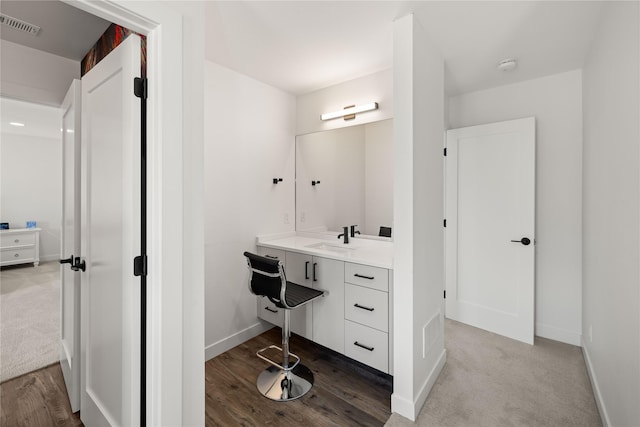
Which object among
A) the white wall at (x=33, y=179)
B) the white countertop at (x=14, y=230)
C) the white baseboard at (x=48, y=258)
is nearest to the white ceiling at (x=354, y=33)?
the white wall at (x=33, y=179)

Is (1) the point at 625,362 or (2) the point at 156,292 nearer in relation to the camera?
(2) the point at 156,292

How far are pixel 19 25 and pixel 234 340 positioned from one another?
2.63m

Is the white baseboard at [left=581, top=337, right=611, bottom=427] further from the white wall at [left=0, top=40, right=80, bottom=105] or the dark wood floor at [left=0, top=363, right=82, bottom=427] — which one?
the white wall at [left=0, top=40, right=80, bottom=105]

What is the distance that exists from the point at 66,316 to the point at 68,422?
66cm

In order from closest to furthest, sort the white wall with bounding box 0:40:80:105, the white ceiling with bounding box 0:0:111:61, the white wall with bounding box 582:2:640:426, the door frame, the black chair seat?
the door frame
the white wall with bounding box 582:2:640:426
the white ceiling with bounding box 0:0:111:61
the white wall with bounding box 0:40:80:105
the black chair seat

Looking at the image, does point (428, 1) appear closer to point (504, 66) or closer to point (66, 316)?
Answer: point (504, 66)

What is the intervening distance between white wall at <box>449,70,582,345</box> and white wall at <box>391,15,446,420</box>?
4.99ft

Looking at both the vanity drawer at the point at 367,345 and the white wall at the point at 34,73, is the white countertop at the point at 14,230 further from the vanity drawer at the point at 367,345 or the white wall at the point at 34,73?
the vanity drawer at the point at 367,345

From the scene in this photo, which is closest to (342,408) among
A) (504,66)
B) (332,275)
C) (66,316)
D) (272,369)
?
(272,369)

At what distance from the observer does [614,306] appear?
5.04 feet

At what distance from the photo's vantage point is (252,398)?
1.97 m

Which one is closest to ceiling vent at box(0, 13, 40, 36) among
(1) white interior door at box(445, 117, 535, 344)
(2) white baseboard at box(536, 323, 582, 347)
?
(1) white interior door at box(445, 117, 535, 344)

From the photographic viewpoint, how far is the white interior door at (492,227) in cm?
274

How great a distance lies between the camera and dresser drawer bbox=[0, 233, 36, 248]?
5102 millimetres
